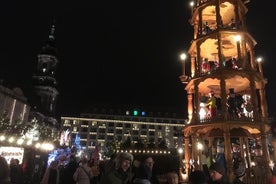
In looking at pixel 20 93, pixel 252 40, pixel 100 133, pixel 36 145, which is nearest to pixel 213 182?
pixel 252 40

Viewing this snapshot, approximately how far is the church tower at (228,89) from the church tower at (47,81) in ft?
283

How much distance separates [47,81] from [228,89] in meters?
95.4

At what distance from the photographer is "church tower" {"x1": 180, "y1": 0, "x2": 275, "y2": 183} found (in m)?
15.5

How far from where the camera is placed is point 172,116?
123m

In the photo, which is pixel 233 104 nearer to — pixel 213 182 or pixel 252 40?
pixel 252 40

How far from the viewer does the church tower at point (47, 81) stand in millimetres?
99688

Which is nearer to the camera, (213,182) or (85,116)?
(213,182)

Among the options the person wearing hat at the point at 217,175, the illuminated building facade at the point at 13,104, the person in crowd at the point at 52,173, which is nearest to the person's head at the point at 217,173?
the person wearing hat at the point at 217,175

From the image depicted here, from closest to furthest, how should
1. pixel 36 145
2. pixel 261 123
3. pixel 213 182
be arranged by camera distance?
pixel 213 182 → pixel 261 123 → pixel 36 145

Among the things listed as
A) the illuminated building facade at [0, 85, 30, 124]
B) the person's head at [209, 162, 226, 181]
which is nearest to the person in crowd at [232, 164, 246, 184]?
the person's head at [209, 162, 226, 181]

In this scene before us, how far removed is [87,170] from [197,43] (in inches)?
490

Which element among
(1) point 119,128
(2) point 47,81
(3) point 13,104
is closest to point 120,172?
(3) point 13,104

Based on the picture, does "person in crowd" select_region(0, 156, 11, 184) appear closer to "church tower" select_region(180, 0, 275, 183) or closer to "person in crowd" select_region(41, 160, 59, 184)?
"person in crowd" select_region(41, 160, 59, 184)

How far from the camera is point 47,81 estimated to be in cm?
10406
